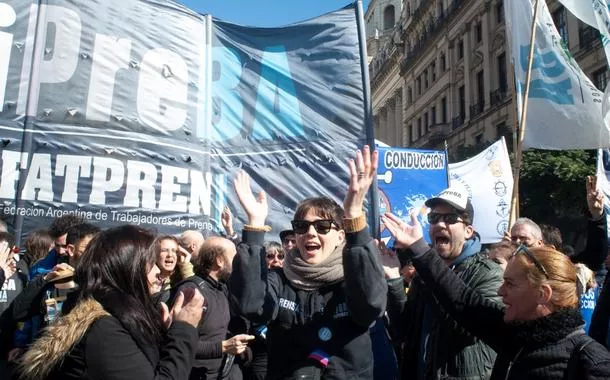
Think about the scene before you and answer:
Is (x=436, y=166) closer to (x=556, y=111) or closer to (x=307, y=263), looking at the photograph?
(x=556, y=111)

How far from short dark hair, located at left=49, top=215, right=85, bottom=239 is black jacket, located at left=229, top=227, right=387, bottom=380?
2.10m

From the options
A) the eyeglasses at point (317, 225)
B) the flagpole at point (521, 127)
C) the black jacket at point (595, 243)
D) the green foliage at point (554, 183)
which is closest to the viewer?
the eyeglasses at point (317, 225)

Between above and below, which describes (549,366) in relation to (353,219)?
below

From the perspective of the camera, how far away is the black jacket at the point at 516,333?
1.91m

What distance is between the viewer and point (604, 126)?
5.71m

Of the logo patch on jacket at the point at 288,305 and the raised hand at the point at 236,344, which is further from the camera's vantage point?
the raised hand at the point at 236,344

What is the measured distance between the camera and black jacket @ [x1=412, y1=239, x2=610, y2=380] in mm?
1912

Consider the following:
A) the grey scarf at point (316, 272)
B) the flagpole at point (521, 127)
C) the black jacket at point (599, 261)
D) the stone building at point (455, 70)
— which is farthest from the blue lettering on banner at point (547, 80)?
the stone building at point (455, 70)

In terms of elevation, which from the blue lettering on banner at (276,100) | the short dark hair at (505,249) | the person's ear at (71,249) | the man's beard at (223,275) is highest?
the blue lettering on banner at (276,100)

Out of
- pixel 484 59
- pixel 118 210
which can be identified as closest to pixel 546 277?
pixel 118 210

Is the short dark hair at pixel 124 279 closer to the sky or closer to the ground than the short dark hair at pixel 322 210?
closer to the ground

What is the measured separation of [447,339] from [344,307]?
56cm

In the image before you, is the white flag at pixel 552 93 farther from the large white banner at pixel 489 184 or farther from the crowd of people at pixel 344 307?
the crowd of people at pixel 344 307

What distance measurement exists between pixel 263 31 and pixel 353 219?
3.55 m
